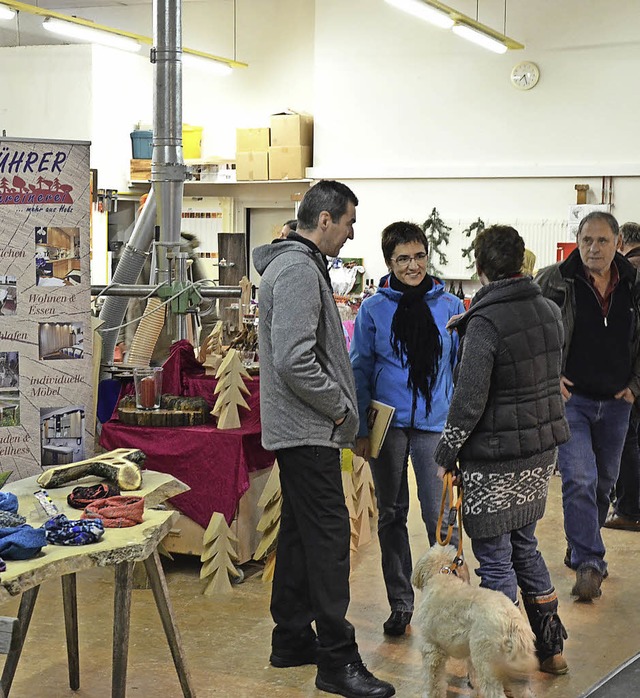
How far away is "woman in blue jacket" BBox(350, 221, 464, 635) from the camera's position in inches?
149

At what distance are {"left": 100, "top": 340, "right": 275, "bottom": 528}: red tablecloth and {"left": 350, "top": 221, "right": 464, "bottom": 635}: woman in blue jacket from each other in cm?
88

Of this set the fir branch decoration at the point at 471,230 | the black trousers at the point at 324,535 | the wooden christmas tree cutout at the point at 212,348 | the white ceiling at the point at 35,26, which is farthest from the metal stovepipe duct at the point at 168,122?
the white ceiling at the point at 35,26

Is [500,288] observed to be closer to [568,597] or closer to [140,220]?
[568,597]

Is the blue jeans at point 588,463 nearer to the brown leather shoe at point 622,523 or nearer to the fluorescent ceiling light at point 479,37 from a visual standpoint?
the brown leather shoe at point 622,523

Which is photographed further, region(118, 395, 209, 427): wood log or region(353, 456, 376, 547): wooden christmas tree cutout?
region(353, 456, 376, 547): wooden christmas tree cutout

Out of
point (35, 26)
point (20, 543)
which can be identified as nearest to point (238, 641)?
point (20, 543)

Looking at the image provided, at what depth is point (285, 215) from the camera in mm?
13188

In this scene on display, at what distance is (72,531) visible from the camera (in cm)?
267

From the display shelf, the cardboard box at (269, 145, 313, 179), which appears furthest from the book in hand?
the display shelf

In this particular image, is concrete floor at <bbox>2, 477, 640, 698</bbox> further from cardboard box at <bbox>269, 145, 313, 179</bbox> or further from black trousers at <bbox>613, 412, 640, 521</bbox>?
cardboard box at <bbox>269, 145, 313, 179</bbox>

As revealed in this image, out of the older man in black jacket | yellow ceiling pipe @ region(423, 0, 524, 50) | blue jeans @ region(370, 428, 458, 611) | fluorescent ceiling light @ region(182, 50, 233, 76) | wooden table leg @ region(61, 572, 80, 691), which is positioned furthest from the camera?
fluorescent ceiling light @ region(182, 50, 233, 76)

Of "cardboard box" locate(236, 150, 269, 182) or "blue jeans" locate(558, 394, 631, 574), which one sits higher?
"cardboard box" locate(236, 150, 269, 182)

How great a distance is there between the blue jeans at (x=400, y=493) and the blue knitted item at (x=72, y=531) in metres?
1.37

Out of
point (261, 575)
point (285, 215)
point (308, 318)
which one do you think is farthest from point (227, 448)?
point (285, 215)
